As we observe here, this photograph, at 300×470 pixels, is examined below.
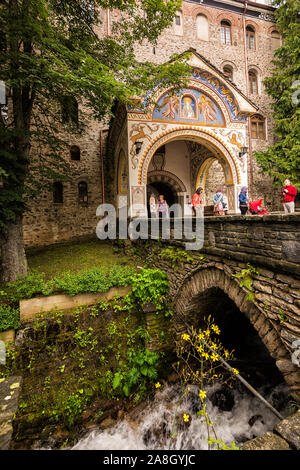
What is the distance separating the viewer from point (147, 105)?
7070mm

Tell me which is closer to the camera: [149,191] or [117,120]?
[117,120]

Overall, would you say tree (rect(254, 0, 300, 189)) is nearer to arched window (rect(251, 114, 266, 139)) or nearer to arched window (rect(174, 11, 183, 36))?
arched window (rect(251, 114, 266, 139))

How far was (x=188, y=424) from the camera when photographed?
13.5ft

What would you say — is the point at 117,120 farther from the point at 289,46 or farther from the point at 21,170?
the point at 289,46

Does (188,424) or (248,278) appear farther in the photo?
(188,424)

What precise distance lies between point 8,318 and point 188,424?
14.3ft

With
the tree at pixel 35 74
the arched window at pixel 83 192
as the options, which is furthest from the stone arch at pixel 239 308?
the arched window at pixel 83 192

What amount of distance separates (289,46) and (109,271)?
582 inches

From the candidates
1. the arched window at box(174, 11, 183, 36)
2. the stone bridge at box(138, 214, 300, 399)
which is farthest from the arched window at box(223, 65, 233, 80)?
the stone bridge at box(138, 214, 300, 399)

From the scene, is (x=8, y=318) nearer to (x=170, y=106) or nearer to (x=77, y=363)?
(x=77, y=363)

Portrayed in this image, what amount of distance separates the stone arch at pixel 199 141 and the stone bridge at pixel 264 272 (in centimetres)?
446

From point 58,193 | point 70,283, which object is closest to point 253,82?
point 58,193

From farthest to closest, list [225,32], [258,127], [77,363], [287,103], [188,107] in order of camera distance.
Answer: [258,127], [225,32], [287,103], [188,107], [77,363]
